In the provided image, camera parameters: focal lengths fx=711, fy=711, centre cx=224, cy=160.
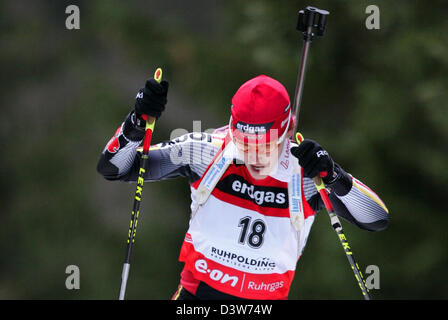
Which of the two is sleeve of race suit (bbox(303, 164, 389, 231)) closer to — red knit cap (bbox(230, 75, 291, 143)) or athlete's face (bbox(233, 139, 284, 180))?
athlete's face (bbox(233, 139, 284, 180))

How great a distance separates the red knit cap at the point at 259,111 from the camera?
2914mm

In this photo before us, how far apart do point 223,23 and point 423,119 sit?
2697 mm

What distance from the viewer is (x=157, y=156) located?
10.6 feet

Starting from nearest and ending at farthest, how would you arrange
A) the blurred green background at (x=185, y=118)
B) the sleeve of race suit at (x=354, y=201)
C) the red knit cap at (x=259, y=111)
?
the red knit cap at (x=259, y=111), the sleeve of race suit at (x=354, y=201), the blurred green background at (x=185, y=118)

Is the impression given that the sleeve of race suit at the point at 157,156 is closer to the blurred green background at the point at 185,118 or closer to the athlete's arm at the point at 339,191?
the athlete's arm at the point at 339,191

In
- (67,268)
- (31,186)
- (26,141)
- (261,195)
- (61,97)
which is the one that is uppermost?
(261,195)

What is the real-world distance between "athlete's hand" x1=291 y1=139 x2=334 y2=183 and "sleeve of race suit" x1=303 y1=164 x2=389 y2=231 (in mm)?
116

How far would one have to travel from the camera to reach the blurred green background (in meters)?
6.52

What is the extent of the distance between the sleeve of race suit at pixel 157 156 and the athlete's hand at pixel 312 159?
1.31 feet

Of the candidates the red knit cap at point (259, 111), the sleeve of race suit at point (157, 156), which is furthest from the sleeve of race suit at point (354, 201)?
the sleeve of race suit at point (157, 156)

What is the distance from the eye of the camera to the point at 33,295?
10.4 m

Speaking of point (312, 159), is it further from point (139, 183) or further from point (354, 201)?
point (139, 183)
